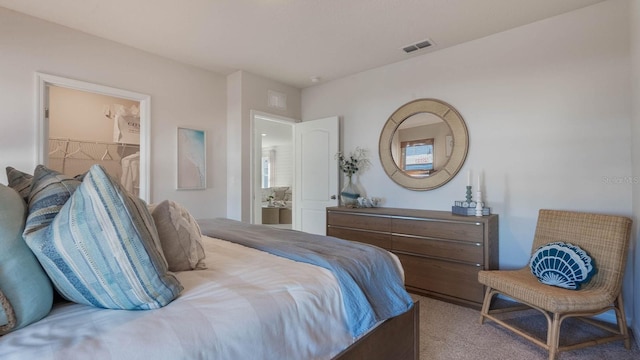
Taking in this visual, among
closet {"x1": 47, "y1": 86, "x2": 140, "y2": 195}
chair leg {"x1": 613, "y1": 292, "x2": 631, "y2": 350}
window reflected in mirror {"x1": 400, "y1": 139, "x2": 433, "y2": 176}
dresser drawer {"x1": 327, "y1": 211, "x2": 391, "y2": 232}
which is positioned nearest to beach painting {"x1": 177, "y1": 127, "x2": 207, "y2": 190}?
closet {"x1": 47, "y1": 86, "x2": 140, "y2": 195}

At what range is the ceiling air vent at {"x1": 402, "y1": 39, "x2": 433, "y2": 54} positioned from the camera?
2949 millimetres

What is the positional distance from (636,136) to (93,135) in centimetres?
598

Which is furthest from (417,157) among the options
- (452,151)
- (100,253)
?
(100,253)

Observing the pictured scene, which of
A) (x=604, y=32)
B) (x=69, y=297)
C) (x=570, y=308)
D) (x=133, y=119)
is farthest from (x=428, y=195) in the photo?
(x=133, y=119)

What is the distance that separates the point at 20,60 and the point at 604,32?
4774 millimetres

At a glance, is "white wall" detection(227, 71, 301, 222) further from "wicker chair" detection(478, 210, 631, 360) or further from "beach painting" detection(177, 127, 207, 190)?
"wicker chair" detection(478, 210, 631, 360)

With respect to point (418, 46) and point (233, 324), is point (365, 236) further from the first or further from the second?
point (233, 324)

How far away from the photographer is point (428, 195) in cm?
321

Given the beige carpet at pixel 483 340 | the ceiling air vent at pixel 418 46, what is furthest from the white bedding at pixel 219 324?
the ceiling air vent at pixel 418 46

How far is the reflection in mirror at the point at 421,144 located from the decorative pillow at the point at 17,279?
3.13m

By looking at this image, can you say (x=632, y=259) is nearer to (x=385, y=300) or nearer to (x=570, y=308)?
(x=570, y=308)

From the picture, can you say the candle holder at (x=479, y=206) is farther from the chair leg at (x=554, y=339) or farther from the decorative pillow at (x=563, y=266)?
the chair leg at (x=554, y=339)

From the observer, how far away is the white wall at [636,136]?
1971mm

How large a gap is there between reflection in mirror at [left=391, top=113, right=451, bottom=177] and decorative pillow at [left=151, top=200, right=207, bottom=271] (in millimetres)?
2638
